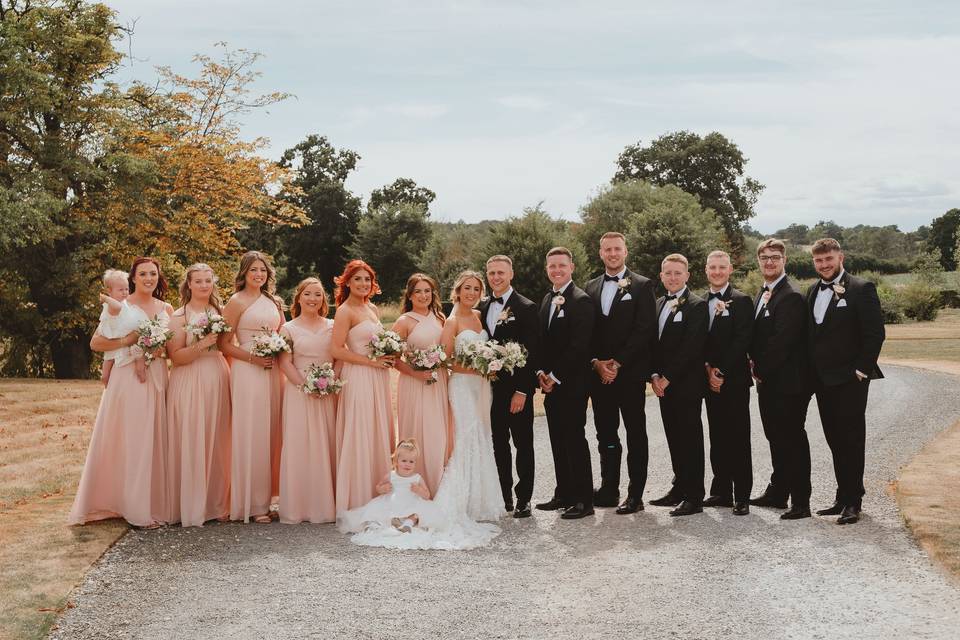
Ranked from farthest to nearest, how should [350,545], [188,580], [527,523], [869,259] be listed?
[869,259], [527,523], [350,545], [188,580]

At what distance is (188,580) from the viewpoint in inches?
251

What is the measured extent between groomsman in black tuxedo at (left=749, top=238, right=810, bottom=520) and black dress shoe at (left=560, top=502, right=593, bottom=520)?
1.90 m

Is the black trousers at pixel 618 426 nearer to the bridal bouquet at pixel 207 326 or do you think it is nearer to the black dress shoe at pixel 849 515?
the black dress shoe at pixel 849 515

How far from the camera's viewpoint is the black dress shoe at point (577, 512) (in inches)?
315

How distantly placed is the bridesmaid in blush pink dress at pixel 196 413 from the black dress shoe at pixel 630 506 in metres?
3.97

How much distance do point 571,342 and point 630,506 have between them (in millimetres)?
1761

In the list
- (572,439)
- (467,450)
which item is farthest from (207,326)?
(572,439)

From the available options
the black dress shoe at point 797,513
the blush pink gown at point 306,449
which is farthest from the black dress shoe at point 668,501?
the blush pink gown at point 306,449

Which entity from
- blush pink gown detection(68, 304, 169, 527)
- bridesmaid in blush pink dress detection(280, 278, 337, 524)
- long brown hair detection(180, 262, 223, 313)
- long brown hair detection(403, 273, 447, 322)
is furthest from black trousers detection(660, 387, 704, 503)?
blush pink gown detection(68, 304, 169, 527)

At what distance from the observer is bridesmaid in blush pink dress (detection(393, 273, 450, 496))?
8062 millimetres

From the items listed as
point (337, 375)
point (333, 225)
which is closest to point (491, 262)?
point (337, 375)

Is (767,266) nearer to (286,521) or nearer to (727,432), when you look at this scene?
(727,432)

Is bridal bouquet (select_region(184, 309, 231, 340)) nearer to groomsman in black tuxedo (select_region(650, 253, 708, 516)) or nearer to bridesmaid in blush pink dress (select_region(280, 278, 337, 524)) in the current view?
bridesmaid in blush pink dress (select_region(280, 278, 337, 524))

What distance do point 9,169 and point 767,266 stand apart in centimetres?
2184
